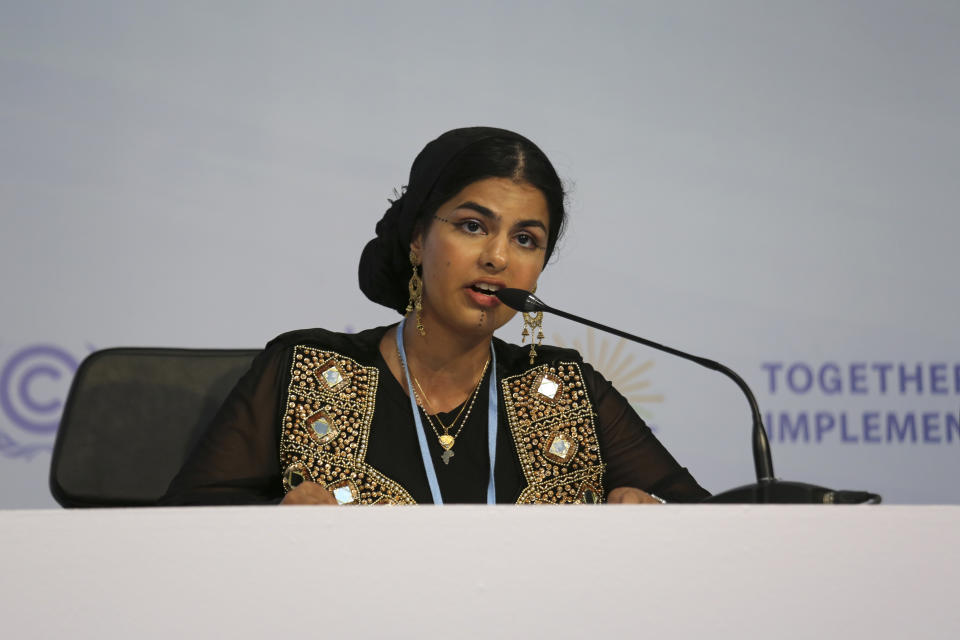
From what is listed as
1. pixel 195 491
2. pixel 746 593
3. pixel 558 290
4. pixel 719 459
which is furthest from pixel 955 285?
pixel 746 593

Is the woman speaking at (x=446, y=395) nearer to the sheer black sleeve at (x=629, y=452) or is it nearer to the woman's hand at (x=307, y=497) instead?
the sheer black sleeve at (x=629, y=452)

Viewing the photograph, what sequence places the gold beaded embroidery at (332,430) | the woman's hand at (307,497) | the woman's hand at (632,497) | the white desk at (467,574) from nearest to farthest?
the white desk at (467,574) → the woman's hand at (307,497) → the woman's hand at (632,497) → the gold beaded embroidery at (332,430)

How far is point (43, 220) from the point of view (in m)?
2.45

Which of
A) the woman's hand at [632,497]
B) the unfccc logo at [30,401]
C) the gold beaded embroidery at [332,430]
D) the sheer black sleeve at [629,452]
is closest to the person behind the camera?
the woman's hand at [632,497]

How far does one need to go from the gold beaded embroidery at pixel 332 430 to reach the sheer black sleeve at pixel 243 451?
0.03 metres

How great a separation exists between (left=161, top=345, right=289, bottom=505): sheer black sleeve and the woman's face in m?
0.33

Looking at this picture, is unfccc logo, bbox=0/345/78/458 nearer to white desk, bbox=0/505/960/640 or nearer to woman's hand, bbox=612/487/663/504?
woman's hand, bbox=612/487/663/504

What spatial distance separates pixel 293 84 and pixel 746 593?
7.03ft

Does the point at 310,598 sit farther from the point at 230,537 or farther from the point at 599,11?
the point at 599,11

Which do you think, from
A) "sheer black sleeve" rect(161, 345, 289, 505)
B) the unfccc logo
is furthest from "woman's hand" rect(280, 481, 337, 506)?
the unfccc logo

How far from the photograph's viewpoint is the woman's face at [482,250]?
1672 millimetres

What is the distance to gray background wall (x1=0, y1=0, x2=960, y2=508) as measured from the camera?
8.04ft

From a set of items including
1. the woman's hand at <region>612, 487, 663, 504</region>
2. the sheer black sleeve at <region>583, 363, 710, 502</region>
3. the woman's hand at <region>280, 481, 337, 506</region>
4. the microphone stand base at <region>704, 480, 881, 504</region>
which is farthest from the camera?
the sheer black sleeve at <region>583, 363, 710, 502</region>

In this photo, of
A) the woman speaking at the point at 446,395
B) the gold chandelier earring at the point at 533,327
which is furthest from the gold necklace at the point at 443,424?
the gold chandelier earring at the point at 533,327
